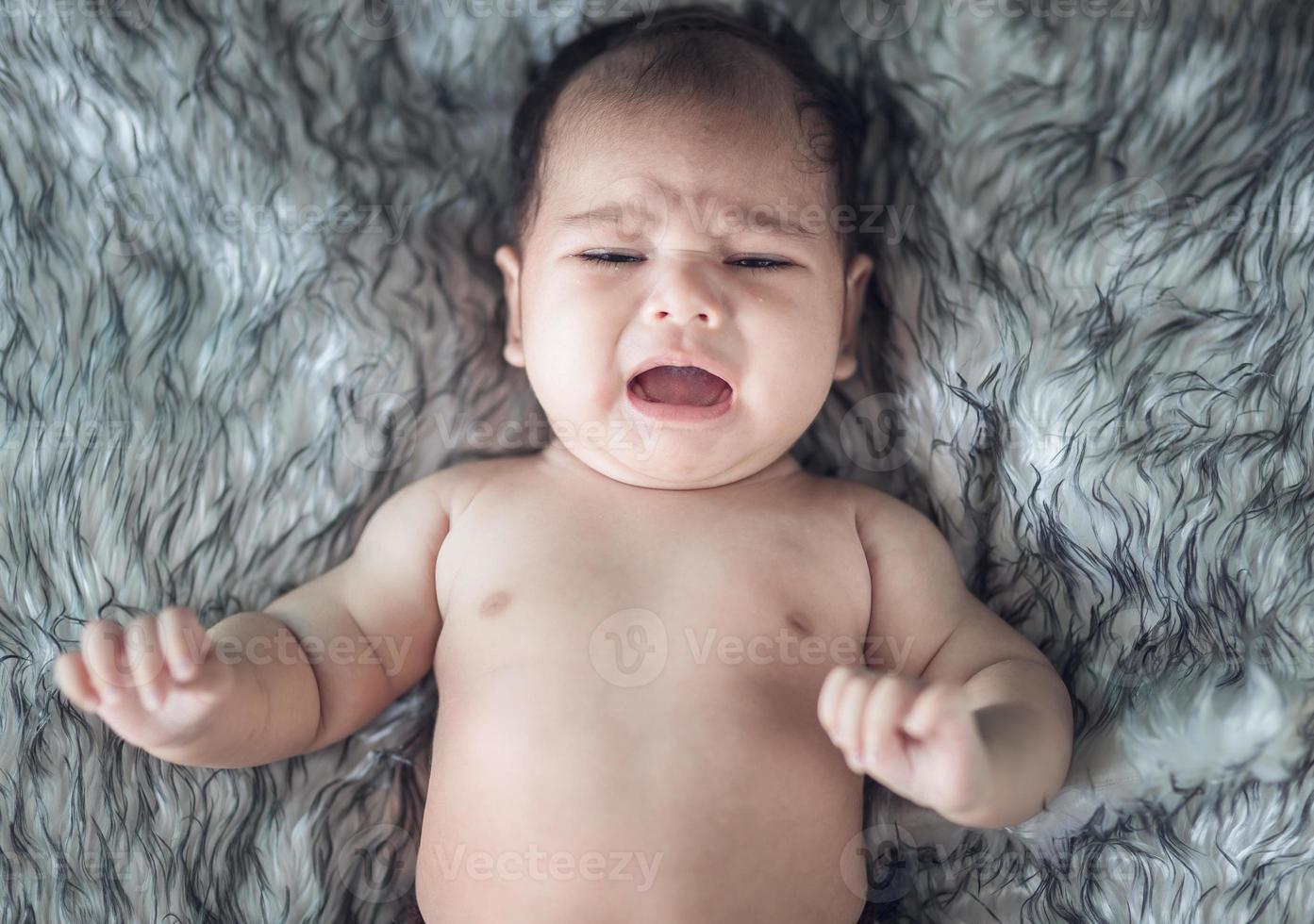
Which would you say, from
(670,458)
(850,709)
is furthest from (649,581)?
(850,709)

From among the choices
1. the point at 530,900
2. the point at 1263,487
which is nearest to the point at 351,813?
the point at 530,900

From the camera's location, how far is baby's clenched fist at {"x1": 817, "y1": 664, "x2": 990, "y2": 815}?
3.37 feet

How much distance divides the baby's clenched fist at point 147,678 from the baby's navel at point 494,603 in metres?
0.30

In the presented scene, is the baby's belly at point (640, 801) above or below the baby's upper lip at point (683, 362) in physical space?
below

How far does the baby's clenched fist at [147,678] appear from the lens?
1097 millimetres

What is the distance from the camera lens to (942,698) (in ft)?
3.36

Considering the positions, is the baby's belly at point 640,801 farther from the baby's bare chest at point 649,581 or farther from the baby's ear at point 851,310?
the baby's ear at point 851,310

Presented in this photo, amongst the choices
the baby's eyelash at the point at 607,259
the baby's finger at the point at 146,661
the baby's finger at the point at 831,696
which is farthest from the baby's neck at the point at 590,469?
the baby's finger at the point at 146,661

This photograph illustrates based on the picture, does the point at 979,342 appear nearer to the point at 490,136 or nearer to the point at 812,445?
the point at 812,445

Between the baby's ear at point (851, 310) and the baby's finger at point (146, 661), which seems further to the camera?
the baby's ear at point (851, 310)

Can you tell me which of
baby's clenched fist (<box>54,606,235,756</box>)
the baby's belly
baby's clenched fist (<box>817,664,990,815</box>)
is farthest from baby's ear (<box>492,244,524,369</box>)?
baby's clenched fist (<box>817,664,990,815</box>)

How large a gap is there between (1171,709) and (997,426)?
1.32ft

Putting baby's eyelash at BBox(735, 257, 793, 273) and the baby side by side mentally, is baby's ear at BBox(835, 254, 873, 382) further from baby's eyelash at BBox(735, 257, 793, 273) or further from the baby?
baby's eyelash at BBox(735, 257, 793, 273)

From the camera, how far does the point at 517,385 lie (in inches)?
62.4
